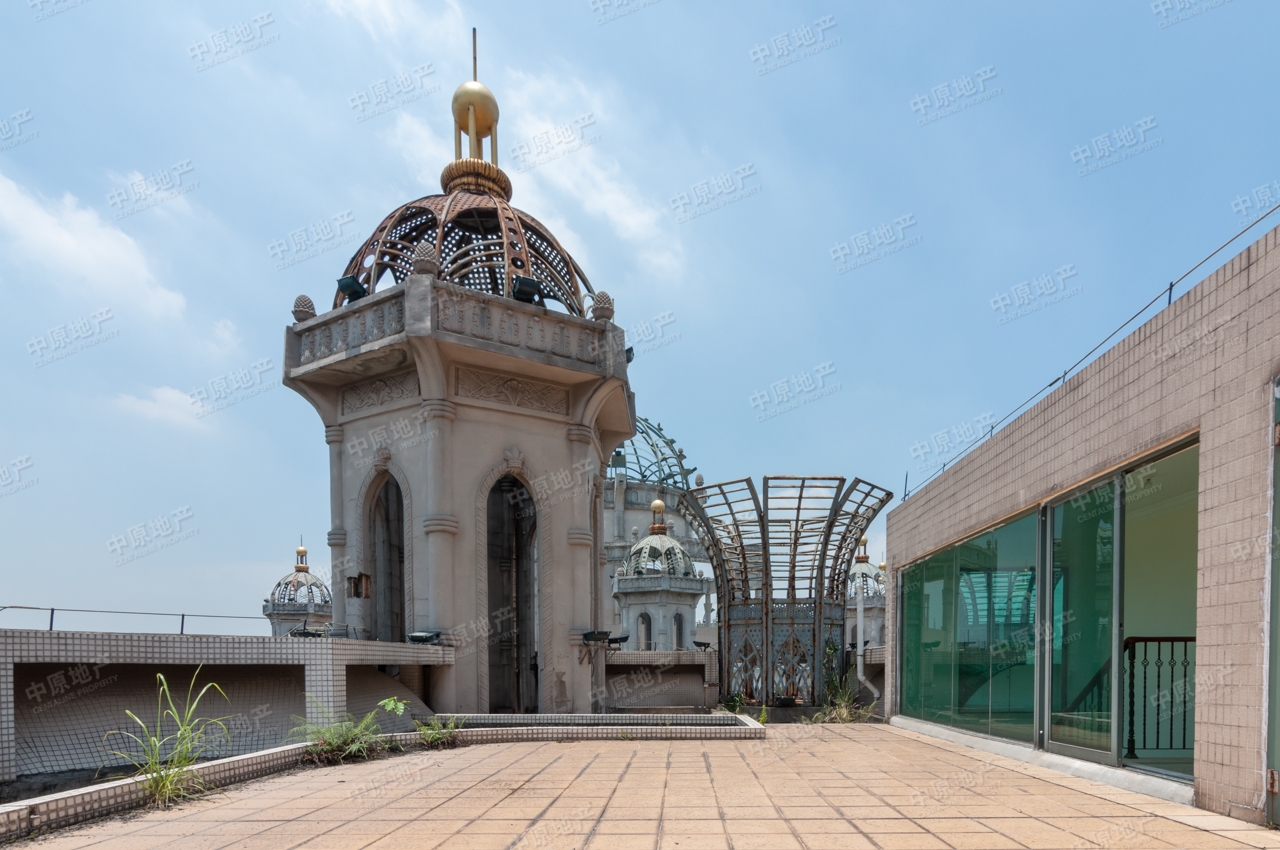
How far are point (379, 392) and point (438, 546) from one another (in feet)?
9.79

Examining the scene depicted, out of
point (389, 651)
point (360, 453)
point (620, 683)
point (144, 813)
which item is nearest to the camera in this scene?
point (144, 813)

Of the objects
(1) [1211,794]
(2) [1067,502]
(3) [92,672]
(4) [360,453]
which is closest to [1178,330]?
(2) [1067,502]

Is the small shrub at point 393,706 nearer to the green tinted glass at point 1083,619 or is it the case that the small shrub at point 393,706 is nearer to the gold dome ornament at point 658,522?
the green tinted glass at point 1083,619

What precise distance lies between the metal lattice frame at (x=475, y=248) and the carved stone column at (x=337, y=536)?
8.67ft

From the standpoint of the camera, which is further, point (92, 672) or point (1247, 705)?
point (92, 672)

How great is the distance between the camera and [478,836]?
17.4 ft

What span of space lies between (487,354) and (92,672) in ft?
22.7

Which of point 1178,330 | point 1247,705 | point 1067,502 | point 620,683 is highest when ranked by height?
point 1178,330

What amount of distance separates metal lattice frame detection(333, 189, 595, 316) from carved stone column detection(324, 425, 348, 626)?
2642 millimetres

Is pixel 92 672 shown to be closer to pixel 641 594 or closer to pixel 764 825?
pixel 764 825

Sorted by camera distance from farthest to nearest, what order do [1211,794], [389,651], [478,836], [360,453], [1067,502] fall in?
1. [360,453]
2. [389,651]
3. [1067,502]
4. [1211,794]
5. [478,836]

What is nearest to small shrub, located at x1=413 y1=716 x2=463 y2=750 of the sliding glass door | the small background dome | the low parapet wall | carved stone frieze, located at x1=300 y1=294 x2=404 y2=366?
the low parapet wall

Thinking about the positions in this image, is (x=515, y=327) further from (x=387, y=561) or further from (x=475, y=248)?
(x=387, y=561)

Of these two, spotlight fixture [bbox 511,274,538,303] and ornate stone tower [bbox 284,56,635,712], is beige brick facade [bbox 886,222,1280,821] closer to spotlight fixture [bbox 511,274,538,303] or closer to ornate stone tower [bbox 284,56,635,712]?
ornate stone tower [bbox 284,56,635,712]
